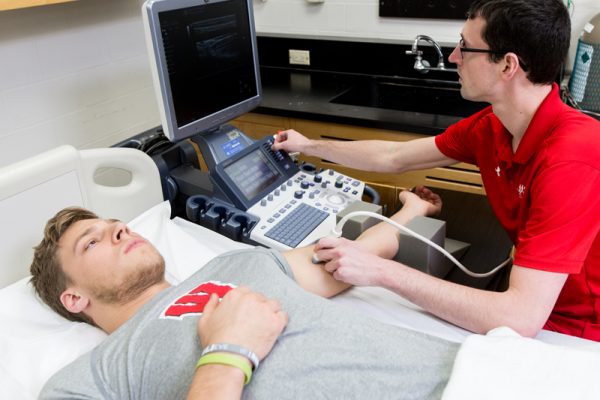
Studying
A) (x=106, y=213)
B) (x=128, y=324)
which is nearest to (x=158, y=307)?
(x=128, y=324)

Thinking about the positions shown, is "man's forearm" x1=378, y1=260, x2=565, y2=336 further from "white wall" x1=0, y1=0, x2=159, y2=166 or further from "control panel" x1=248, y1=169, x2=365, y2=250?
"white wall" x1=0, y1=0, x2=159, y2=166

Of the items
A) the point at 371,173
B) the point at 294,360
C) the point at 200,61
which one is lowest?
the point at 371,173

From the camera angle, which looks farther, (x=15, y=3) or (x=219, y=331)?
(x=15, y=3)

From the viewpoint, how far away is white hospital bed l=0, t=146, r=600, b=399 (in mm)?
985

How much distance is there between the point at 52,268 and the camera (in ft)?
4.50

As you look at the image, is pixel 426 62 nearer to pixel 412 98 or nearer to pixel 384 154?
pixel 412 98

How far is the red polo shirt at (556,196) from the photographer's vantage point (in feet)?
3.77

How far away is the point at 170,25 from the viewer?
4.96 ft

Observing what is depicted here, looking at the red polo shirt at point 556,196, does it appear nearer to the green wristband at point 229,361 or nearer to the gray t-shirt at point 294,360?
the gray t-shirt at point 294,360

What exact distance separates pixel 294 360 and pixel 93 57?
2.10 metres

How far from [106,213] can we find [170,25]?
0.62 meters

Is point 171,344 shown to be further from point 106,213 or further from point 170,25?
point 170,25

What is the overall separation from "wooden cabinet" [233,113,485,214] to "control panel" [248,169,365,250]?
0.37m

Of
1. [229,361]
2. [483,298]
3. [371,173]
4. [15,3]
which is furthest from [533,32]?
[15,3]
